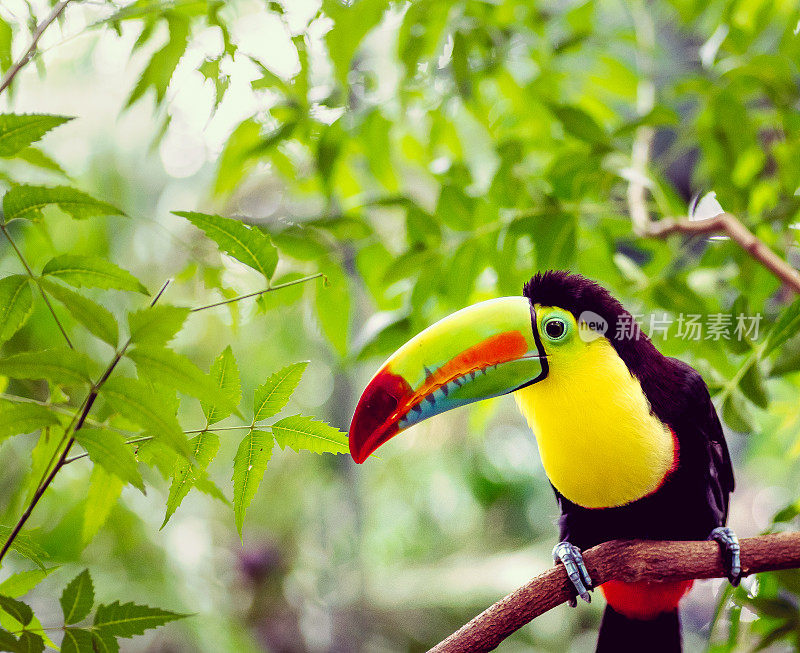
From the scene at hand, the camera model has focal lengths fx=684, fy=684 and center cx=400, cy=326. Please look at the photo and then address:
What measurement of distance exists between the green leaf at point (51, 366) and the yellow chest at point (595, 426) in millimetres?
449

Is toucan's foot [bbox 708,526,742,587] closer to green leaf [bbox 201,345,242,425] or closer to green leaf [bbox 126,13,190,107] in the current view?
green leaf [bbox 201,345,242,425]

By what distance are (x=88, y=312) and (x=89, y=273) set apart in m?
0.10

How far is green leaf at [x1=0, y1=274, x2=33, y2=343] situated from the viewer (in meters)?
0.57

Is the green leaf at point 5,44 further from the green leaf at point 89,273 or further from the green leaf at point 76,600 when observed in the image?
the green leaf at point 76,600

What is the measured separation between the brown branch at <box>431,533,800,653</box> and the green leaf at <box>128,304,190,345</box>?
39cm

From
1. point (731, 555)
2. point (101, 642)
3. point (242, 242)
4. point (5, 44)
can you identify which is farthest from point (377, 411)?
→ point (5, 44)

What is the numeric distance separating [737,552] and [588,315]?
0.30 m

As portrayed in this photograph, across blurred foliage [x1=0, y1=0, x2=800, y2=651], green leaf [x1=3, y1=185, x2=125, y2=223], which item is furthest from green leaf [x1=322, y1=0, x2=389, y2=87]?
green leaf [x1=3, y1=185, x2=125, y2=223]

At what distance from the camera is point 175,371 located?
1.69 feet

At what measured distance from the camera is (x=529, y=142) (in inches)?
49.1

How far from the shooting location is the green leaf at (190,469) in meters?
0.58

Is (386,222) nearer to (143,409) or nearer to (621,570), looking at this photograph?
(621,570)

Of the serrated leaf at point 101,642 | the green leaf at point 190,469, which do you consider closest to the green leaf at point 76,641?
the serrated leaf at point 101,642

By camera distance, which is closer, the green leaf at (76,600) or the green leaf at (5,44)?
the green leaf at (76,600)
